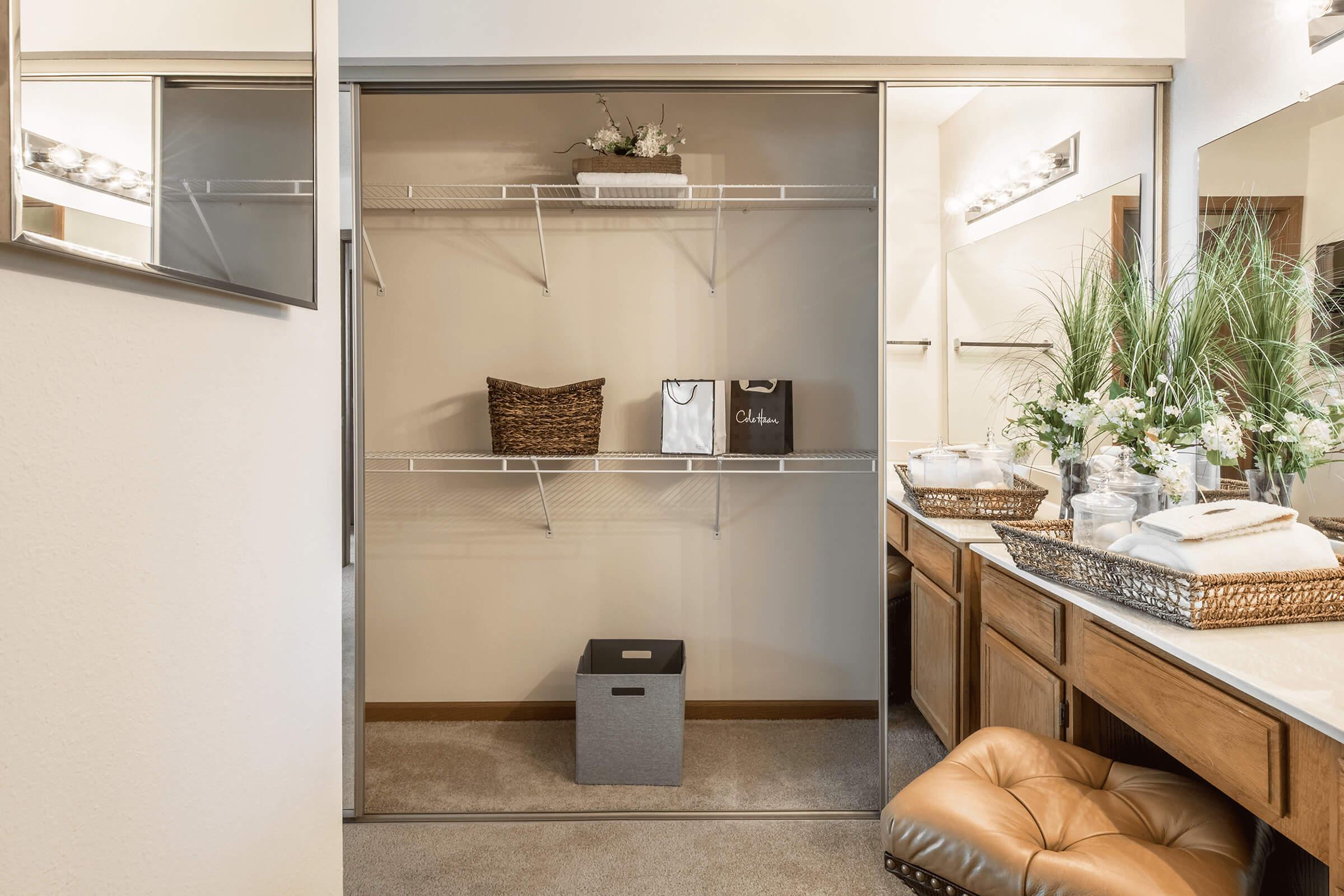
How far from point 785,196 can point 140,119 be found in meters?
2.17

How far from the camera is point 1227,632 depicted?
130cm

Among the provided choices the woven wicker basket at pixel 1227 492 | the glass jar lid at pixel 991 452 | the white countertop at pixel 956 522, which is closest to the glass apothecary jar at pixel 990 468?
the glass jar lid at pixel 991 452

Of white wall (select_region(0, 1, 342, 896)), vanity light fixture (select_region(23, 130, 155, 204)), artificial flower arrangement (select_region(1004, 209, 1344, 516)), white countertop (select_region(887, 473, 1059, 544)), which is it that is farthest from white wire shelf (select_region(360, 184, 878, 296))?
vanity light fixture (select_region(23, 130, 155, 204))

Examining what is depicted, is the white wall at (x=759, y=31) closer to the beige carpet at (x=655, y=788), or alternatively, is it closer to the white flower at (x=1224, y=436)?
the white flower at (x=1224, y=436)

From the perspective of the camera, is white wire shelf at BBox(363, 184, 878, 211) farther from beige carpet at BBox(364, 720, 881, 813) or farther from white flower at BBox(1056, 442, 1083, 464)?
beige carpet at BBox(364, 720, 881, 813)

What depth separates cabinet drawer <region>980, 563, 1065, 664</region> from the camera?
1642mm

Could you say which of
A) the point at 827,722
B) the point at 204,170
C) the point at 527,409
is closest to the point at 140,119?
the point at 204,170

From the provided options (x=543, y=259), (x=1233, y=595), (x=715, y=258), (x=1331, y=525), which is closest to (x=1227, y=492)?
(x=1331, y=525)

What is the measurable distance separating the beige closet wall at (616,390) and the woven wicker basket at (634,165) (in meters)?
0.25

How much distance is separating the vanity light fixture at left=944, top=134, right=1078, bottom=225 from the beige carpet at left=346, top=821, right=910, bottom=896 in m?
1.73

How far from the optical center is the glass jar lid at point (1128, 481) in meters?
1.82

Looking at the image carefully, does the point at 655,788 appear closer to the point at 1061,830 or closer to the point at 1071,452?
the point at 1061,830

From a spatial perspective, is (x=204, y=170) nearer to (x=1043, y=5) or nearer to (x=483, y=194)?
(x=483, y=194)

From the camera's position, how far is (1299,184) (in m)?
1.72
